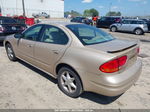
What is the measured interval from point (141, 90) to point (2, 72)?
4.03 metres

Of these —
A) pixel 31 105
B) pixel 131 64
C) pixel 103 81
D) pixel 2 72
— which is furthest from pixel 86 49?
pixel 2 72

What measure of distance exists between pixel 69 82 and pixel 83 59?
0.74 m

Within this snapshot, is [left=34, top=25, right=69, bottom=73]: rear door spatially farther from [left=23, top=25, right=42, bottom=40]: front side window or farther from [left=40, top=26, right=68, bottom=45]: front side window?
[left=23, top=25, right=42, bottom=40]: front side window

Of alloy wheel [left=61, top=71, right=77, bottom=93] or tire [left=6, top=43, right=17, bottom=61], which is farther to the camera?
tire [left=6, top=43, right=17, bottom=61]

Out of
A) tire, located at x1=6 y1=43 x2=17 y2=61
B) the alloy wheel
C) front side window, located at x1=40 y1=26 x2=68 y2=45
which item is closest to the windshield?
front side window, located at x1=40 y1=26 x2=68 y2=45

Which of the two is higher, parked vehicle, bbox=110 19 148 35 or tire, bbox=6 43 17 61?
parked vehicle, bbox=110 19 148 35

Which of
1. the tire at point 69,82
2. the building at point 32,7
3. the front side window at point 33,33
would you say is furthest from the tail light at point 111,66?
the building at point 32,7

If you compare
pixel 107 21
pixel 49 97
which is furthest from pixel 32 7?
pixel 49 97

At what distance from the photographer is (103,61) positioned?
2146 millimetres

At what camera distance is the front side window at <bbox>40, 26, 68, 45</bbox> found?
2834mm

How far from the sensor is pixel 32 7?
4931 cm

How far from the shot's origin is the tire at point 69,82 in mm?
2602

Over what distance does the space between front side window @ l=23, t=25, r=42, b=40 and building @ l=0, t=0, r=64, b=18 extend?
40.4 meters

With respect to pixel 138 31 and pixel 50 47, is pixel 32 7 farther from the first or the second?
pixel 50 47
